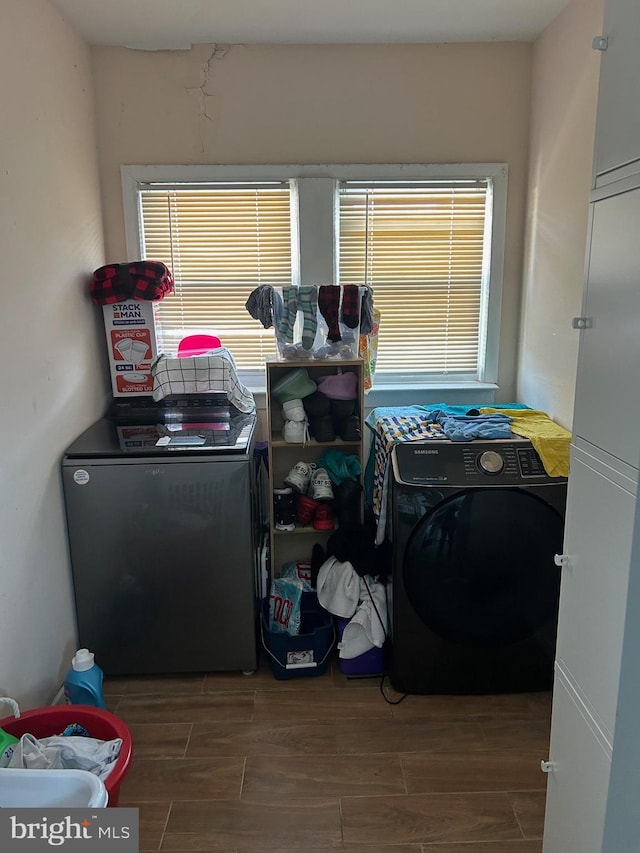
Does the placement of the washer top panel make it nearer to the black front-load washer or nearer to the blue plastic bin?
the black front-load washer

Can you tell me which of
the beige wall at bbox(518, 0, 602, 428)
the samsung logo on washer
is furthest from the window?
the samsung logo on washer

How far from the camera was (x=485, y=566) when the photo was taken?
2047mm

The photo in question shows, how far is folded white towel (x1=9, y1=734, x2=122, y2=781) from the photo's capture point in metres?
1.44

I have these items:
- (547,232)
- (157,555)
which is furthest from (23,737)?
(547,232)

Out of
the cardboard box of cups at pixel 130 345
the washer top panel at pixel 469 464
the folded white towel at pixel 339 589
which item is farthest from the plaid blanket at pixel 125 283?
the folded white towel at pixel 339 589

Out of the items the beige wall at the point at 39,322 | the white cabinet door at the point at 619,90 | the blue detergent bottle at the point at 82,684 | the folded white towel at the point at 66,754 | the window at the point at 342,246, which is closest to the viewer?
the white cabinet door at the point at 619,90

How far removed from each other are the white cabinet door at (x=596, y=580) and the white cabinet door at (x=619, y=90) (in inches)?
21.8

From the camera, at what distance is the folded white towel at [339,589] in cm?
221

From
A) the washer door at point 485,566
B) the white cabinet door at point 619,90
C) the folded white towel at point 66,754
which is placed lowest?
the folded white towel at point 66,754

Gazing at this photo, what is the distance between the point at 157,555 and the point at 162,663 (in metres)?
0.43

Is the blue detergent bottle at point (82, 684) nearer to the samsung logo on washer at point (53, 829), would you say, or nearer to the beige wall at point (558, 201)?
the samsung logo on washer at point (53, 829)

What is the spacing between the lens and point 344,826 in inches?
64.4

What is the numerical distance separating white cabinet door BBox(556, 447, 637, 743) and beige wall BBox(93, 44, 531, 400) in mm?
1842

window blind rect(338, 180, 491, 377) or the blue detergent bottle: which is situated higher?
window blind rect(338, 180, 491, 377)
